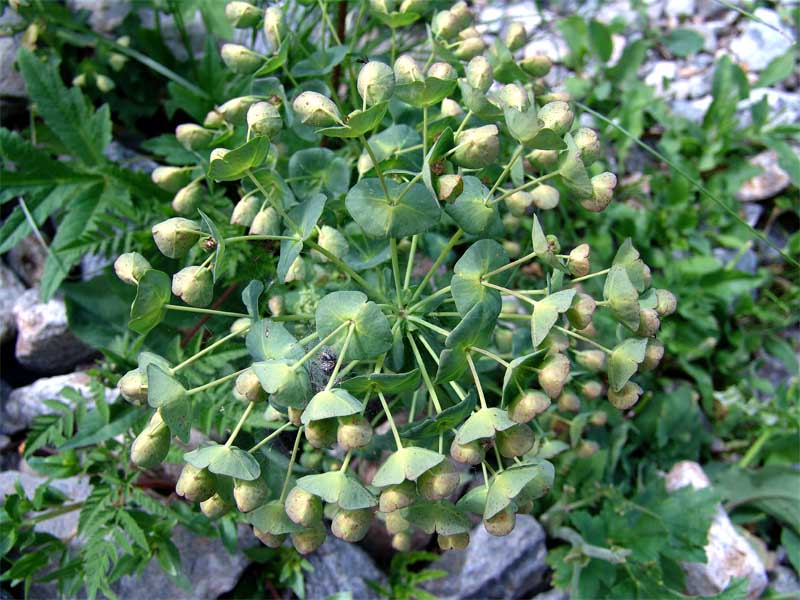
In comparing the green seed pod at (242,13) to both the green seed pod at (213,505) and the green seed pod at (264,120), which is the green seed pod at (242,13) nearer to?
the green seed pod at (264,120)

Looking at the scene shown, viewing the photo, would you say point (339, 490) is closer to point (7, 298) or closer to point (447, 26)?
point (447, 26)

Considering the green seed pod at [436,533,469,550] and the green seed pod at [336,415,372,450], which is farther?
the green seed pod at [436,533,469,550]

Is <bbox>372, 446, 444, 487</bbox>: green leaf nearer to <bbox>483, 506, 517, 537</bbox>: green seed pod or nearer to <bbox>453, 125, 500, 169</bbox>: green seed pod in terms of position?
<bbox>483, 506, 517, 537</bbox>: green seed pod

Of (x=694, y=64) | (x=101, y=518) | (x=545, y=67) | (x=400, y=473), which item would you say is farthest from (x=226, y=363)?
(x=694, y=64)

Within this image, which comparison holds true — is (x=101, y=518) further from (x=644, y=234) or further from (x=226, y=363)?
(x=644, y=234)

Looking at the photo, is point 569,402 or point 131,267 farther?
point 569,402

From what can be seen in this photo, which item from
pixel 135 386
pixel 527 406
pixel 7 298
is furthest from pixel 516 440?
pixel 7 298

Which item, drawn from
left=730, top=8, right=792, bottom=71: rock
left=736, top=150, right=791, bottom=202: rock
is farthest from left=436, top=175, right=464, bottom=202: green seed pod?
left=730, top=8, right=792, bottom=71: rock
